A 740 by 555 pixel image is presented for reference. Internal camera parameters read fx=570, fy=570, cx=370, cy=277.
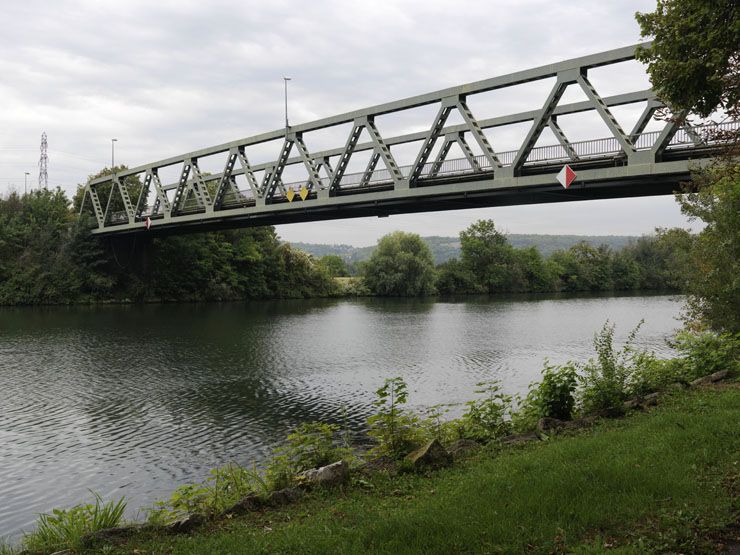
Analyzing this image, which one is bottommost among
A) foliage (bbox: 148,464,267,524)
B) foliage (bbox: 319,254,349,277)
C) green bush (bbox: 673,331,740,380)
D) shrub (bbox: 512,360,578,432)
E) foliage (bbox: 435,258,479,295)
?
foliage (bbox: 148,464,267,524)

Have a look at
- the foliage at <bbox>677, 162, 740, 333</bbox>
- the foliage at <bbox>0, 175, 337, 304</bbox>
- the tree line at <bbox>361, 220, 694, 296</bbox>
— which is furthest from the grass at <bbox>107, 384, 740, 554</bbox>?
the tree line at <bbox>361, 220, 694, 296</bbox>

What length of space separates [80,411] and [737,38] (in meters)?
19.6

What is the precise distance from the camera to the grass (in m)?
5.42

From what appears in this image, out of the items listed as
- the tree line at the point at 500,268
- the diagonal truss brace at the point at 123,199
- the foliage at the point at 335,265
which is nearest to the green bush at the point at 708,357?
the diagonal truss brace at the point at 123,199

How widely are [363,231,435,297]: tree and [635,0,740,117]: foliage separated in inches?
3248

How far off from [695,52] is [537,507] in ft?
23.9

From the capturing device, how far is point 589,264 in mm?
123125

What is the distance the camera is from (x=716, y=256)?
77.5ft

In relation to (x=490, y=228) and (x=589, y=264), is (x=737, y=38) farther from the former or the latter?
(x=589, y=264)

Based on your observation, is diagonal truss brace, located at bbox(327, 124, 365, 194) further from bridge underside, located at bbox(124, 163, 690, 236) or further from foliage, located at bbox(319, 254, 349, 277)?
foliage, located at bbox(319, 254, 349, 277)

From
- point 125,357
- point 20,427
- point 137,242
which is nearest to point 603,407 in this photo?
point 20,427

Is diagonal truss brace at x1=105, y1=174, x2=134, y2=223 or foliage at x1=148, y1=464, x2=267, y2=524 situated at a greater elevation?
diagonal truss brace at x1=105, y1=174, x2=134, y2=223

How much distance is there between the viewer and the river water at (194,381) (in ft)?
43.6

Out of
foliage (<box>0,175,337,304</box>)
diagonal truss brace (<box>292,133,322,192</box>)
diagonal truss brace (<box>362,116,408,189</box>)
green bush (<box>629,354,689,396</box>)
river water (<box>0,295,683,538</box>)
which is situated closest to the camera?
green bush (<box>629,354,689,396</box>)
